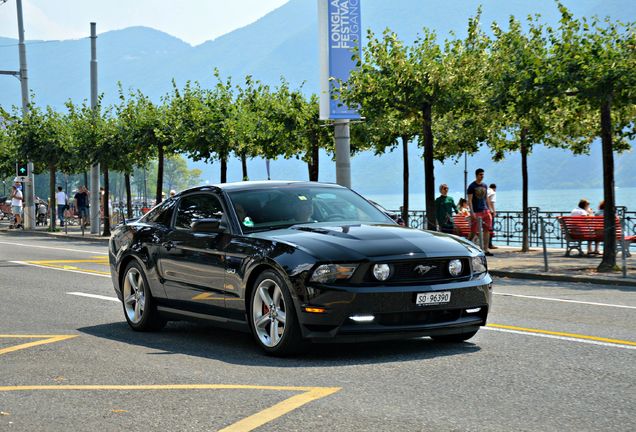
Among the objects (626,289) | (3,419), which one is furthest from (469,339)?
(626,289)

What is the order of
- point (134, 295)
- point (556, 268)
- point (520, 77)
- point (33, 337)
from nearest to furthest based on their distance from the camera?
1. point (33, 337)
2. point (134, 295)
3. point (520, 77)
4. point (556, 268)

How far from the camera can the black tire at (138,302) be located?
10711 mm

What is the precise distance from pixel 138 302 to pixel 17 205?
41.6 m

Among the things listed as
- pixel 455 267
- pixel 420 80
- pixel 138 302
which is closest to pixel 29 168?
pixel 420 80

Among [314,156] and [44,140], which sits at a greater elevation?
[44,140]

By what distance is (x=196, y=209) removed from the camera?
1038 cm

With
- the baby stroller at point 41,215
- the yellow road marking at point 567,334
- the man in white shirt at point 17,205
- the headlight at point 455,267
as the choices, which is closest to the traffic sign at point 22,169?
the man in white shirt at point 17,205

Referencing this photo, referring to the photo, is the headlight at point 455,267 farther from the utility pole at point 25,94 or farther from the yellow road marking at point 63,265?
the utility pole at point 25,94

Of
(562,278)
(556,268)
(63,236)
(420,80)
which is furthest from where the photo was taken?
(63,236)

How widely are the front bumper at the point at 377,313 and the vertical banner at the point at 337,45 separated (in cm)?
1571

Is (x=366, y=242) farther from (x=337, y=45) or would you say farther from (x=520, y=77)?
(x=337, y=45)

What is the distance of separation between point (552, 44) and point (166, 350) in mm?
13572

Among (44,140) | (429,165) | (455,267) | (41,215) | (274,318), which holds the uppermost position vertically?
(44,140)

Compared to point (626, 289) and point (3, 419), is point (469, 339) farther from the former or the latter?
point (626, 289)
